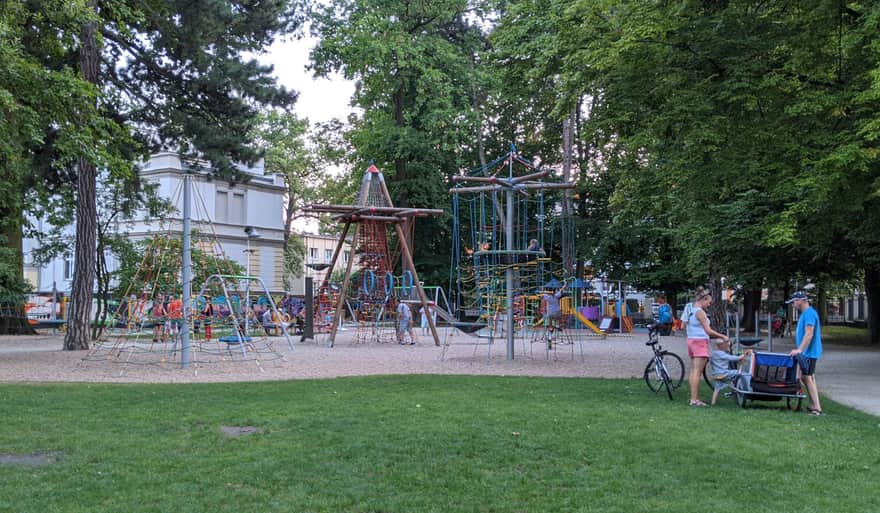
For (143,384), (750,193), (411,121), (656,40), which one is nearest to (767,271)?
(750,193)

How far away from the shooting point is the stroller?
1120cm

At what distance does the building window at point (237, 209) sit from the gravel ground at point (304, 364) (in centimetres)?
2815

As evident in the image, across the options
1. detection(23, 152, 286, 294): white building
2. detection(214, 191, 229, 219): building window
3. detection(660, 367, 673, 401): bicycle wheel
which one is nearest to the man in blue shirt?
detection(660, 367, 673, 401): bicycle wheel

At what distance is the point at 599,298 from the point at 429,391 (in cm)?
3304

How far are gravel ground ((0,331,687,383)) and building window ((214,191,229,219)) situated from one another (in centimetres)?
2721

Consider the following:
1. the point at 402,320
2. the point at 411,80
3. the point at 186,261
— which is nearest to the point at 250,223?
the point at 411,80

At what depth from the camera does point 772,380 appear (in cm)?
1129

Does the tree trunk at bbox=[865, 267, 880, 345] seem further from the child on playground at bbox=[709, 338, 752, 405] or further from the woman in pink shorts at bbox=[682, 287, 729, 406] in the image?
the woman in pink shorts at bbox=[682, 287, 729, 406]

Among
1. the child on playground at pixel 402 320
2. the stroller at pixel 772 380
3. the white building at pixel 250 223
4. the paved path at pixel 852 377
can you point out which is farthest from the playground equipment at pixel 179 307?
the white building at pixel 250 223

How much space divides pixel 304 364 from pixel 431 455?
10.8 m

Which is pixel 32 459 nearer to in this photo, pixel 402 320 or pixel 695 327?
pixel 695 327

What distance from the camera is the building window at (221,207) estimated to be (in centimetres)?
5166

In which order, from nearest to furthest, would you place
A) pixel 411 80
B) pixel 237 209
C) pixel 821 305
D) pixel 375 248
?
pixel 375 248, pixel 411 80, pixel 821 305, pixel 237 209

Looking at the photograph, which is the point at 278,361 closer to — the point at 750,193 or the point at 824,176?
the point at 824,176
